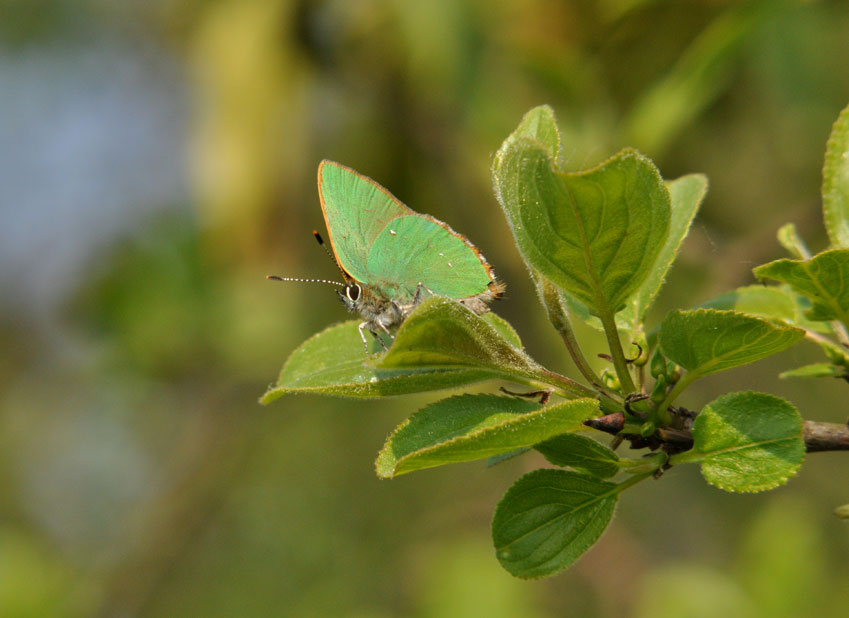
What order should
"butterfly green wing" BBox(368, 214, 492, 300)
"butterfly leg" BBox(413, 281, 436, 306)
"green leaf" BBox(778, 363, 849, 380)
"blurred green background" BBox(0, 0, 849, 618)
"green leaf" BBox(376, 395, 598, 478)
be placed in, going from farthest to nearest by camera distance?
"blurred green background" BBox(0, 0, 849, 618) → "butterfly leg" BBox(413, 281, 436, 306) → "butterfly green wing" BBox(368, 214, 492, 300) → "green leaf" BBox(778, 363, 849, 380) → "green leaf" BBox(376, 395, 598, 478)

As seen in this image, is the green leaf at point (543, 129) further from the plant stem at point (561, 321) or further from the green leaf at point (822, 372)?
the green leaf at point (822, 372)

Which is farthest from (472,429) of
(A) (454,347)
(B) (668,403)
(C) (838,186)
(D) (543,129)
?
(C) (838,186)

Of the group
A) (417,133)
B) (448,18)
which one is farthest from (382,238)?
(417,133)

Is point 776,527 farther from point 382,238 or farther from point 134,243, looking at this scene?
point 134,243

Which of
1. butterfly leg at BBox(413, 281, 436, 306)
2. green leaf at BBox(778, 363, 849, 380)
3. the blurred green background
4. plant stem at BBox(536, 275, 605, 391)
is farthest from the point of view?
the blurred green background

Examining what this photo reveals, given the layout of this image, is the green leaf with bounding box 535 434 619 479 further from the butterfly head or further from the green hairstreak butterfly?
the butterfly head

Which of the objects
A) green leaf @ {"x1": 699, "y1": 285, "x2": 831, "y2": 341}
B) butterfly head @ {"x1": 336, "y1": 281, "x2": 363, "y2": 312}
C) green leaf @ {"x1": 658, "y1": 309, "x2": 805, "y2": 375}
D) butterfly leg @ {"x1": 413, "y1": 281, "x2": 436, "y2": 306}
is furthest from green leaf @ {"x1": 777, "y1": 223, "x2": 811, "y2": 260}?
butterfly head @ {"x1": 336, "y1": 281, "x2": 363, "y2": 312}

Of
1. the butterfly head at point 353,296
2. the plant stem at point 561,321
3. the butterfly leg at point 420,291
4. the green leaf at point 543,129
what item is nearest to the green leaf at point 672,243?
the plant stem at point 561,321
